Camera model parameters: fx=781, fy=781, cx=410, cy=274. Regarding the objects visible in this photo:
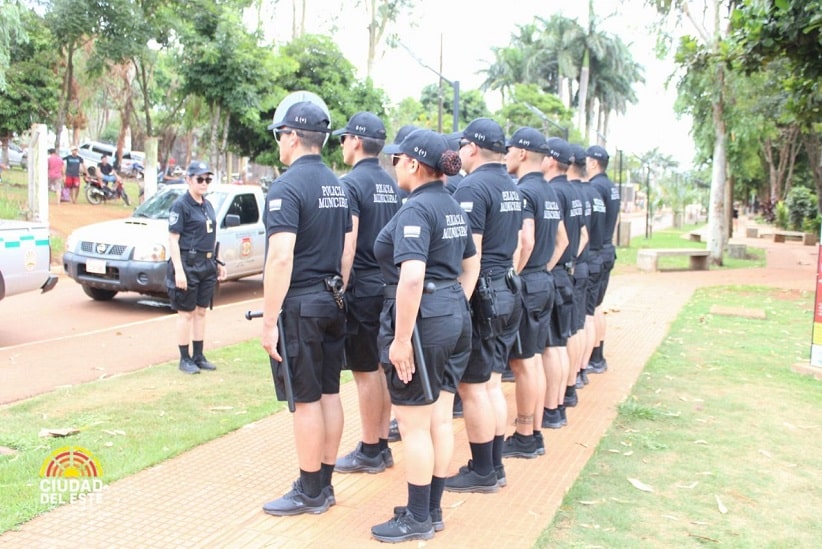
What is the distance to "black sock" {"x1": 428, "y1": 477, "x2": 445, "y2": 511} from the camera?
418cm

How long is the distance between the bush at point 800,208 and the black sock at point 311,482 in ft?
119

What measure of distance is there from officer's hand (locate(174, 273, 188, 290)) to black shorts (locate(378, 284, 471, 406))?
3746 millimetres

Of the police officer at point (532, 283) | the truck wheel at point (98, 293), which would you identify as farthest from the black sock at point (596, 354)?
the truck wheel at point (98, 293)

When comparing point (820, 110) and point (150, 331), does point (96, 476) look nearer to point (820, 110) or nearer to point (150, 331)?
point (150, 331)

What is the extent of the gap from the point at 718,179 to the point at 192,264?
1602 cm

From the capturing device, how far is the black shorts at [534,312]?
5172 millimetres

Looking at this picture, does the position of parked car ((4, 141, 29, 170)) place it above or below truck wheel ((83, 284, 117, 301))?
above

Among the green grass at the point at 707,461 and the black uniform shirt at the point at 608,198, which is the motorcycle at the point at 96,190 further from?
the green grass at the point at 707,461

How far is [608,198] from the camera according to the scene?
309 inches

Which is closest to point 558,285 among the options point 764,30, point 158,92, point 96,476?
point 96,476

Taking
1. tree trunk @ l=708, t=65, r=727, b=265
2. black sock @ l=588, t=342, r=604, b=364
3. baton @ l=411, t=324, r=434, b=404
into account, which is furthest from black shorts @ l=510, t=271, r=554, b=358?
tree trunk @ l=708, t=65, r=727, b=265

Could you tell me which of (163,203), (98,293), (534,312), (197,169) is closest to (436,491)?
(534,312)

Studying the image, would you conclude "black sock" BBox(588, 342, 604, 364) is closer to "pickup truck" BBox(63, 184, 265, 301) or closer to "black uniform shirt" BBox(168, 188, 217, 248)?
"black uniform shirt" BBox(168, 188, 217, 248)

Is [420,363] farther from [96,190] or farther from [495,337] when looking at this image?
[96,190]
